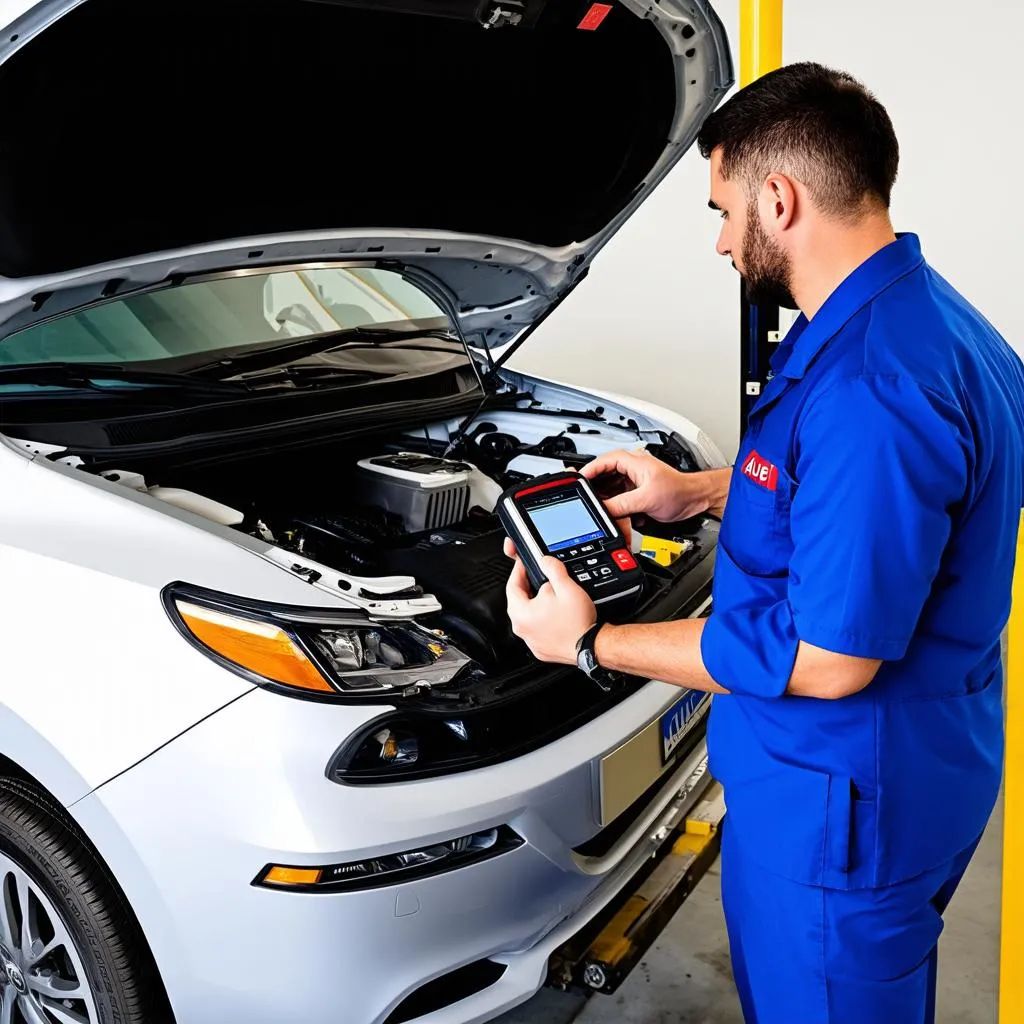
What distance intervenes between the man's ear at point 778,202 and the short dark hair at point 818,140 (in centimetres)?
2

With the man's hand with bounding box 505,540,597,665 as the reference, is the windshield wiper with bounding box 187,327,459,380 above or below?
above

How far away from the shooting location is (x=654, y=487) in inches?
73.0

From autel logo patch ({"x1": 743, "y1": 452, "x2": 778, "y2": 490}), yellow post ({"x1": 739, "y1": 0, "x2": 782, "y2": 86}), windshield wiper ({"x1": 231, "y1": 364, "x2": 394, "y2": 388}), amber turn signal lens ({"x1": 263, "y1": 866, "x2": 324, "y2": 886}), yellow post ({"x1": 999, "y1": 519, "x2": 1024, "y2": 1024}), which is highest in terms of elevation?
yellow post ({"x1": 739, "y1": 0, "x2": 782, "y2": 86})

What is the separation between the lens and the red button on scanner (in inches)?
63.9

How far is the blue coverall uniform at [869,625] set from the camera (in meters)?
1.15

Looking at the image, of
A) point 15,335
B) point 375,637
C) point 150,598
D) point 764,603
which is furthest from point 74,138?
point 764,603

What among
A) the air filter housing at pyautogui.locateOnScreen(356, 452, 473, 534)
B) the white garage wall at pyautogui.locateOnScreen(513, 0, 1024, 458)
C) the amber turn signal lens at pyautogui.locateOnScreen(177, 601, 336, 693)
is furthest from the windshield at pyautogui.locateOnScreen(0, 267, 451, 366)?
the white garage wall at pyautogui.locateOnScreen(513, 0, 1024, 458)

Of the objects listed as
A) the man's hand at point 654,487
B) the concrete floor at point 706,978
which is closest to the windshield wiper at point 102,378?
the man's hand at point 654,487

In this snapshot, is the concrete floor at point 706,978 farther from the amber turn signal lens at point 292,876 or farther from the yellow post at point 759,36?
the yellow post at point 759,36

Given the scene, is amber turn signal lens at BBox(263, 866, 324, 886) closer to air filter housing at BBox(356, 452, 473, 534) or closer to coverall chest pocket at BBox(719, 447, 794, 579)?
coverall chest pocket at BBox(719, 447, 794, 579)

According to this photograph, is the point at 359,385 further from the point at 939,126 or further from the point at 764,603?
the point at 939,126

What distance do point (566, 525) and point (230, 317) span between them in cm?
132

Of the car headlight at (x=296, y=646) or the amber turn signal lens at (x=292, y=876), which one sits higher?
the car headlight at (x=296, y=646)

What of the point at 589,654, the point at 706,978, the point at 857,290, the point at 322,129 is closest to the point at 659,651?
the point at 589,654
